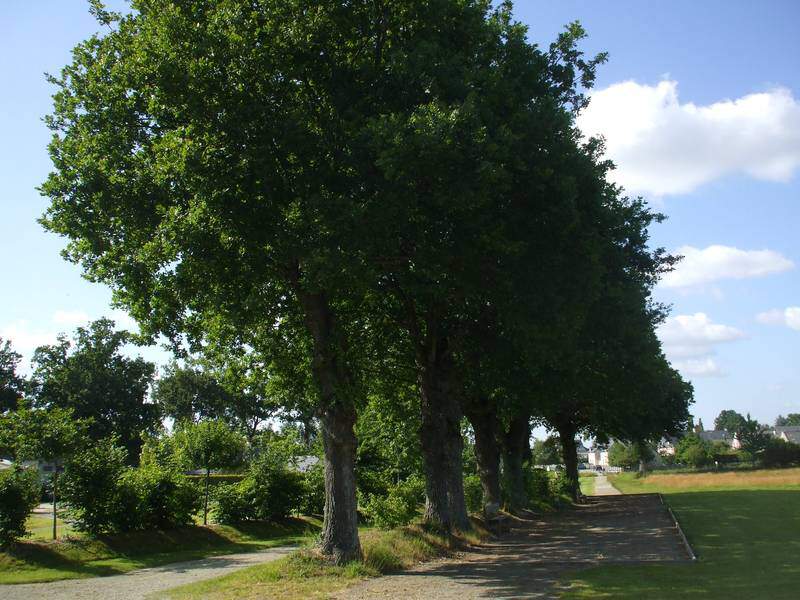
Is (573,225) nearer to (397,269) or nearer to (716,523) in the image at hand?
(397,269)

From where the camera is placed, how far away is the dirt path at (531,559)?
12.8 m

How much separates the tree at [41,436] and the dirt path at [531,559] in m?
9.65

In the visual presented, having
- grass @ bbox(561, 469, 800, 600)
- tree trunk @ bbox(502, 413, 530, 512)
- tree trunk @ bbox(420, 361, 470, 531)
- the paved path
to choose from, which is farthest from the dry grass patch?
tree trunk @ bbox(420, 361, 470, 531)

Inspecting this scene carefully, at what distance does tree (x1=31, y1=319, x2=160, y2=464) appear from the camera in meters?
63.2

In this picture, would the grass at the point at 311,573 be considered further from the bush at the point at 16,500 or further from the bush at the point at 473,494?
the bush at the point at 473,494

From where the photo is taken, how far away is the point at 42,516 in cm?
3391

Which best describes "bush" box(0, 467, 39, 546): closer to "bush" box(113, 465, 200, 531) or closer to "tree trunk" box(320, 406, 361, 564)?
"bush" box(113, 465, 200, 531)

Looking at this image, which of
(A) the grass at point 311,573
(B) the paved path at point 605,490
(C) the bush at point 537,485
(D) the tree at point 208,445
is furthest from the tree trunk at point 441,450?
(B) the paved path at point 605,490

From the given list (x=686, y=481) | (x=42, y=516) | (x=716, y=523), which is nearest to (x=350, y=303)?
(x=716, y=523)

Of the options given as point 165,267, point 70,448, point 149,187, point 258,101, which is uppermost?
point 258,101

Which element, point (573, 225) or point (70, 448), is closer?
point (573, 225)

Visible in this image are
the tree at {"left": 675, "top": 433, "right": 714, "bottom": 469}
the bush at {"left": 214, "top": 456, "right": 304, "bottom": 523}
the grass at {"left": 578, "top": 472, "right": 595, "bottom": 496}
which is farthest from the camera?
the tree at {"left": 675, "top": 433, "right": 714, "bottom": 469}

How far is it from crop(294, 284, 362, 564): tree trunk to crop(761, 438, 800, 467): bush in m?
70.2

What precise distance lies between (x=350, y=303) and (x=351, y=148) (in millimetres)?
6415
